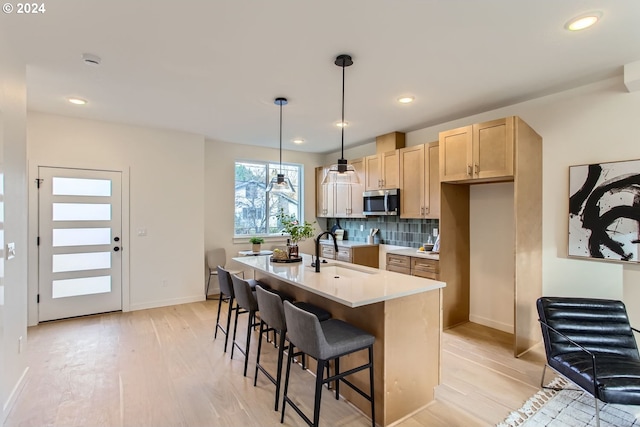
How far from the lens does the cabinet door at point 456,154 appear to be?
11.5 feet

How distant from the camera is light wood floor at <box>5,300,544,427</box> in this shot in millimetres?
2234

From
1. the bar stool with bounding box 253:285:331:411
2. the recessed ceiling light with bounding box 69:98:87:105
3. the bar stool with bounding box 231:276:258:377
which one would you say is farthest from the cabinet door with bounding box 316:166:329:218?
the recessed ceiling light with bounding box 69:98:87:105

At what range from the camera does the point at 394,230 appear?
5.25 meters

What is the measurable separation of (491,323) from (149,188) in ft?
16.7

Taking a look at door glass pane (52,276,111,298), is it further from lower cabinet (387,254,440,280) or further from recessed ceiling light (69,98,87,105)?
lower cabinet (387,254,440,280)

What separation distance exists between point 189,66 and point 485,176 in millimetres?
3107

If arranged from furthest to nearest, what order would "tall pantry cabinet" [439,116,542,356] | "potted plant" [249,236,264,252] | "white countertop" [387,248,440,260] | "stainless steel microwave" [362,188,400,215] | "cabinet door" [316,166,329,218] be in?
"cabinet door" [316,166,329,218], "potted plant" [249,236,264,252], "stainless steel microwave" [362,188,400,215], "white countertop" [387,248,440,260], "tall pantry cabinet" [439,116,542,356]

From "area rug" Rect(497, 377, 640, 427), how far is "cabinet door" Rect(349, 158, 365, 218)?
3543mm

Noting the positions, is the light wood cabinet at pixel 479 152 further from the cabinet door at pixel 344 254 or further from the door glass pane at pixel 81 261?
the door glass pane at pixel 81 261

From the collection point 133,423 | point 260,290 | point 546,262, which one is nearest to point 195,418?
point 133,423

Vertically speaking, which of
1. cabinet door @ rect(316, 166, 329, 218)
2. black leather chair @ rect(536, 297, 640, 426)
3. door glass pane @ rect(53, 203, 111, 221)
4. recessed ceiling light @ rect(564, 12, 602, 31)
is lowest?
black leather chair @ rect(536, 297, 640, 426)

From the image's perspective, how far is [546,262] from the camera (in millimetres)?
3420

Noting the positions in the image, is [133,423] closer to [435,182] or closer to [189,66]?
[189,66]

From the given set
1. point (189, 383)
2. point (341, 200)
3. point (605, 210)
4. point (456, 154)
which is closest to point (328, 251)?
point (341, 200)
